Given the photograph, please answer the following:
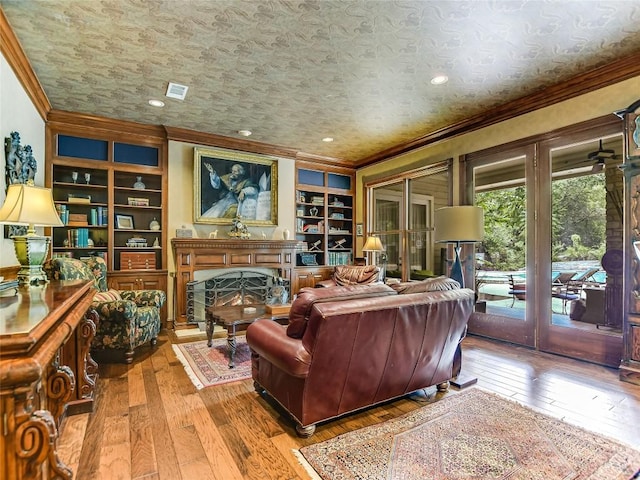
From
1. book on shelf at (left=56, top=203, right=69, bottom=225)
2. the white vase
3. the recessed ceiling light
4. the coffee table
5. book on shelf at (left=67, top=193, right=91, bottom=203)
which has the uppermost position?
the recessed ceiling light

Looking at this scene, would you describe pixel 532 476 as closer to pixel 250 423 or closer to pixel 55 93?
pixel 250 423

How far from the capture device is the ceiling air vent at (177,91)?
11.5 feet

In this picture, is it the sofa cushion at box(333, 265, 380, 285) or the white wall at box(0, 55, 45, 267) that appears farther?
the sofa cushion at box(333, 265, 380, 285)

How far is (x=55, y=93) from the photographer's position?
3732 millimetres

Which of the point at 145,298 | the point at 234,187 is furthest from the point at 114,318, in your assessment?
the point at 234,187

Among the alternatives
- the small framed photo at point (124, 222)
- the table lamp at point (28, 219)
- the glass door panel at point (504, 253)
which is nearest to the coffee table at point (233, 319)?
the table lamp at point (28, 219)

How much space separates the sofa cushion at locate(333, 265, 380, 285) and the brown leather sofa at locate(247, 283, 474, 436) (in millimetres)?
2717

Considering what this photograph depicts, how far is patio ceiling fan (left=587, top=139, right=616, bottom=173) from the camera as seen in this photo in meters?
3.29

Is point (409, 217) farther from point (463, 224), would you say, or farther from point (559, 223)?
point (463, 224)

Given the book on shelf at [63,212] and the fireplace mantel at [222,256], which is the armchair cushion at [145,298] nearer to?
the fireplace mantel at [222,256]

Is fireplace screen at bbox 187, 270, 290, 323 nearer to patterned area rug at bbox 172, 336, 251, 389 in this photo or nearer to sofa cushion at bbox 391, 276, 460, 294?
patterned area rug at bbox 172, 336, 251, 389

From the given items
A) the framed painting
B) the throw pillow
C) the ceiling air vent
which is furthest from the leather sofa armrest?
the framed painting

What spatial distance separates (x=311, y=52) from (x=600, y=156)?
302cm

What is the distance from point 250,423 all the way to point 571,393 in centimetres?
244
